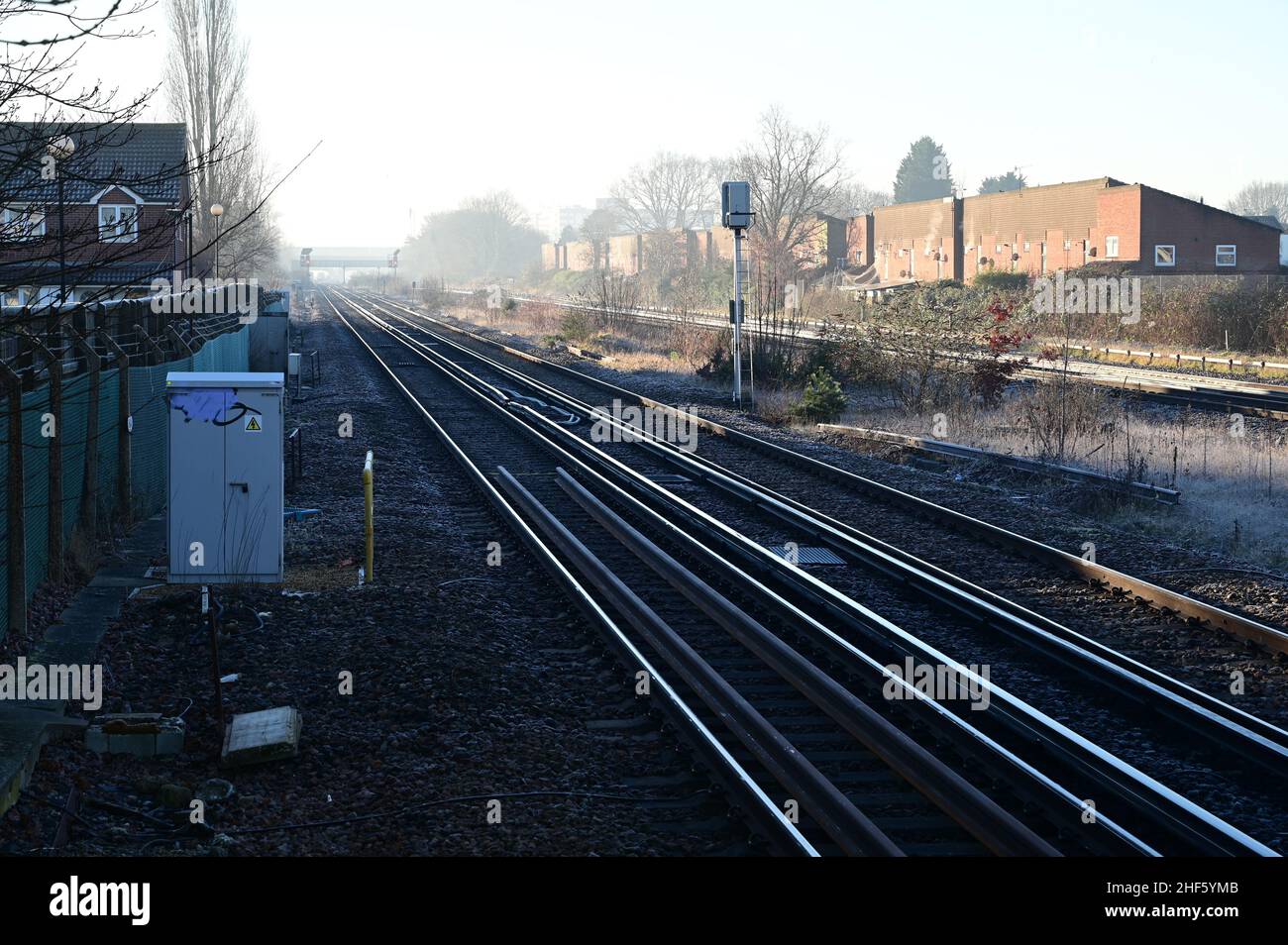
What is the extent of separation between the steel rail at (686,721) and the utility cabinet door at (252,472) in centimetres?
257

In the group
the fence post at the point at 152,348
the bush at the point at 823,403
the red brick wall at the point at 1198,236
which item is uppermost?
the red brick wall at the point at 1198,236

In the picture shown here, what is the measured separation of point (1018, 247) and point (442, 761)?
59189 mm

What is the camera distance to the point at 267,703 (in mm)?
7816

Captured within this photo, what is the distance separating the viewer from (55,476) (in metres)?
9.80

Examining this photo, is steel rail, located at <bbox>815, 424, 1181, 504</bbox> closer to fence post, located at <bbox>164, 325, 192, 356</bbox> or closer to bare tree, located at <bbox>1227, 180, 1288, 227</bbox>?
fence post, located at <bbox>164, 325, 192, 356</bbox>

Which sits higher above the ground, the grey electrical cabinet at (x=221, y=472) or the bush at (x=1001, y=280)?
the bush at (x=1001, y=280)

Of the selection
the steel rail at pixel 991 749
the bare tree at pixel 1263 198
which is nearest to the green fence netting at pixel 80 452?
the steel rail at pixel 991 749

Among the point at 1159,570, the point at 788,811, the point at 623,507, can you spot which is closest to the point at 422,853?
the point at 788,811

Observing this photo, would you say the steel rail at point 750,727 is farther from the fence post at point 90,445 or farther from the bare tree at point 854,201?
the bare tree at point 854,201

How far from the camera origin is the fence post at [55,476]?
9.52m

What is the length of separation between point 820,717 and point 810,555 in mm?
4451

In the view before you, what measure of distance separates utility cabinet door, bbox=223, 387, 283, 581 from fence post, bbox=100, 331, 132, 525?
2.79 metres

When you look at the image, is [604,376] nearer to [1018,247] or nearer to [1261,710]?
[1261,710]

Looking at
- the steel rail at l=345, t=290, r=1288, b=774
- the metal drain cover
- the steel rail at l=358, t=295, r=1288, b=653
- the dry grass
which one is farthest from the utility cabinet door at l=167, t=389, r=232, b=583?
the dry grass
